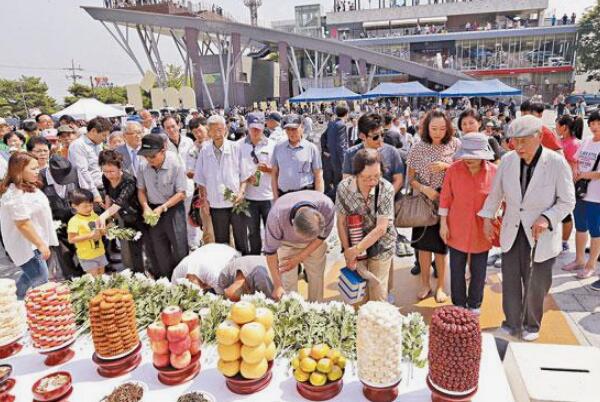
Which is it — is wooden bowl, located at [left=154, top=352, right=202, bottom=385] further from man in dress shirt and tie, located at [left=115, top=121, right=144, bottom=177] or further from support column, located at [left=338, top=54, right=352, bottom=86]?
support column, located at [left=338, top=54, right=352, bottom=86]

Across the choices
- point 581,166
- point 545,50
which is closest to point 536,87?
point 545,50

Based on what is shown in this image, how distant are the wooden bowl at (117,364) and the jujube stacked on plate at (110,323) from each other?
0.03 meters

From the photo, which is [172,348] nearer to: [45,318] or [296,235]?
[45,318]

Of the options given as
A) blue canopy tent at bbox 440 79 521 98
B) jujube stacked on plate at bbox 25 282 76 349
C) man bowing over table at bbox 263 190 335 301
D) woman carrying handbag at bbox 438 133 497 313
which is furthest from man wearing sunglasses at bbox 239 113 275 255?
blue canopy tent at bbox 440 79 521 98

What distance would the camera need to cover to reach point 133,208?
4.17m

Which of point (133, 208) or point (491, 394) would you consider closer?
point (491, 394)

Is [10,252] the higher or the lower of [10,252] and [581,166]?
the lower

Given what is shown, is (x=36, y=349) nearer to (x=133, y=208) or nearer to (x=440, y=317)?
(x=440, y=317)

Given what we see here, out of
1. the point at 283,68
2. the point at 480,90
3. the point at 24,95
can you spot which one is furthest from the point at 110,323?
the point at 24,95

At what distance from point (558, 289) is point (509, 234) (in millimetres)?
1545

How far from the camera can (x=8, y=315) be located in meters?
2.02

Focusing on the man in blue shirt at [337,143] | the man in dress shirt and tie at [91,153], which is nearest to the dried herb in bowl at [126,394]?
the man in dress shirt and tie at [91,153]

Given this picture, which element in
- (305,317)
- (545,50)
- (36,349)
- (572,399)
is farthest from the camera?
(545,50)

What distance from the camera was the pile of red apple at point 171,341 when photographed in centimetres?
174
